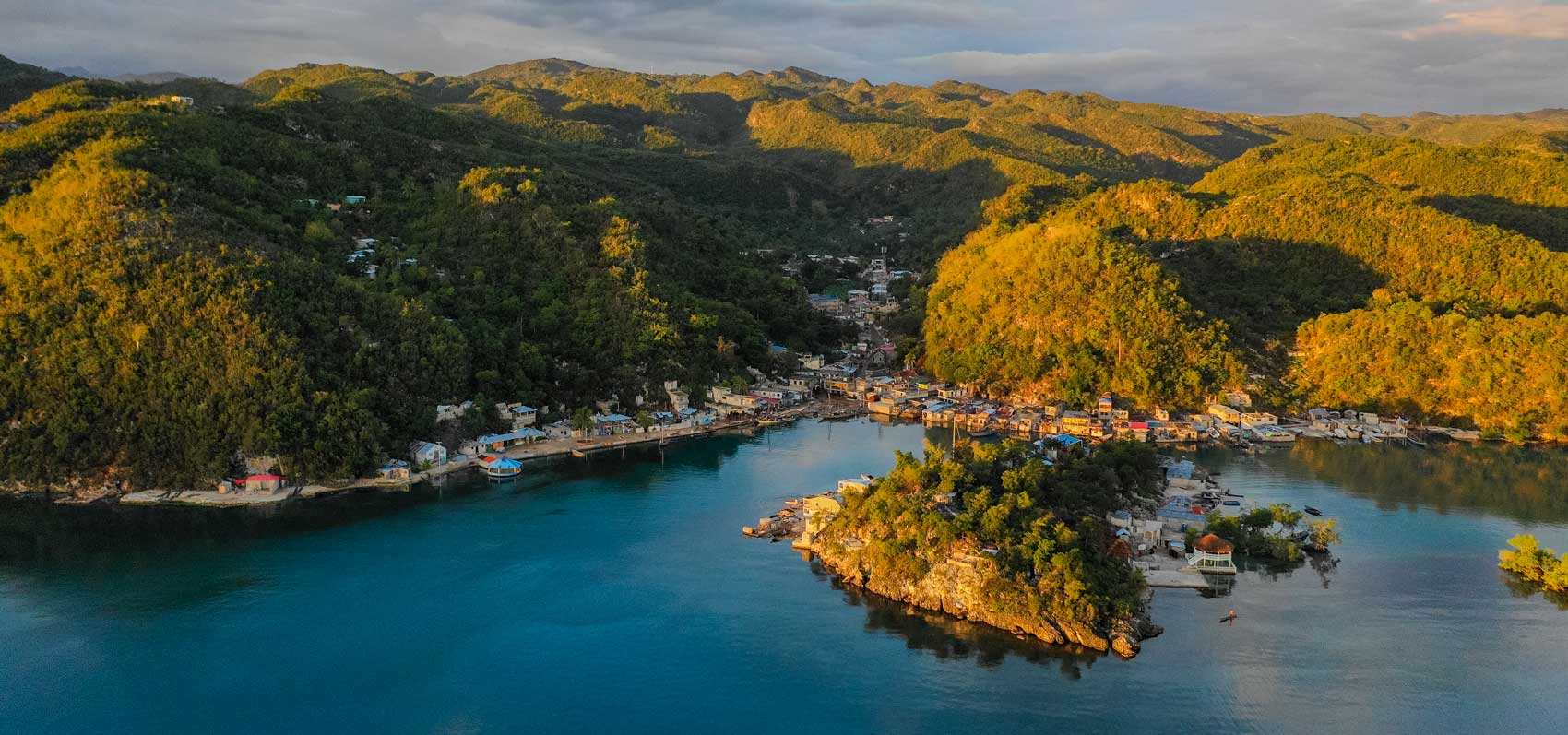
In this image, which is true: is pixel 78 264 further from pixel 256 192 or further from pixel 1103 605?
pixel 1103 605

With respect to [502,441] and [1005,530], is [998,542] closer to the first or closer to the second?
[1005,530]

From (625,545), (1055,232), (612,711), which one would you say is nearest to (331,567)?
(625,545)

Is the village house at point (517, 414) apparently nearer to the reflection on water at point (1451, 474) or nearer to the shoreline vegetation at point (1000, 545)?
the shoreline vegetation at point (1000, 545)

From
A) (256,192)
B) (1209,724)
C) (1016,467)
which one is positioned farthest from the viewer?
(256,192)

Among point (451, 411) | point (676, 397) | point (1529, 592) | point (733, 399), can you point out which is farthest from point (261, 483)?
point (1529, 592)

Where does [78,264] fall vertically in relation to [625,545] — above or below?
above

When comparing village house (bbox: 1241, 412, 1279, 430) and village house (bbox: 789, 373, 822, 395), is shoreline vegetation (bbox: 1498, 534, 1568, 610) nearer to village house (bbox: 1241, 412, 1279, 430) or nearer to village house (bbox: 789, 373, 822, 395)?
village house (bbox: 1241, 412, 1279, 430)
